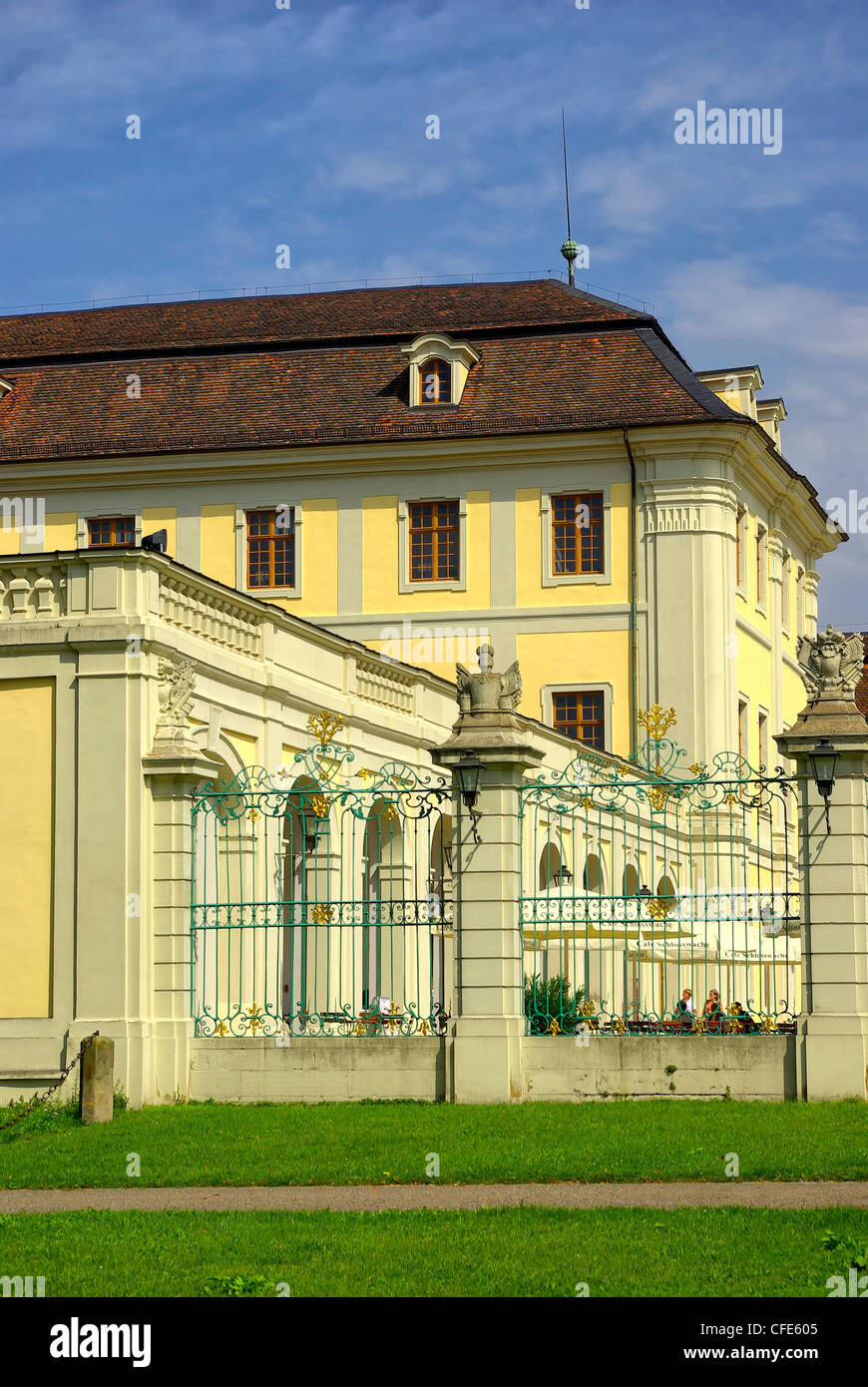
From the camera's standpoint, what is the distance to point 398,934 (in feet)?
88.9

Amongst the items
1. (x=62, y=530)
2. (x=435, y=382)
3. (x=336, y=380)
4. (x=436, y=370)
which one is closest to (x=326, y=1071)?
(x=435, y=382)

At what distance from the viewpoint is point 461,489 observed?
4156cm

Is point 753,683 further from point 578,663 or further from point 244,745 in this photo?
point 244,745

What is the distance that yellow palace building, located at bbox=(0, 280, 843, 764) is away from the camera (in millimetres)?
40844

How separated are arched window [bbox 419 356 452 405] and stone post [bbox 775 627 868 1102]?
25041 millimetres

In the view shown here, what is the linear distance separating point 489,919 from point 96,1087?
11.8ft

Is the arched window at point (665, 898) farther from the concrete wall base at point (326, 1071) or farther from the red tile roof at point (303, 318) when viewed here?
the red tile roof at point (303, 318)

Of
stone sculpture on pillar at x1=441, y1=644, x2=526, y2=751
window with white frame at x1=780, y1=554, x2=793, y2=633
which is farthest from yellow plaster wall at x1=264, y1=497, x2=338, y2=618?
stone sculpture on pillar at x1=441, y1=644, x2=526, y2=751

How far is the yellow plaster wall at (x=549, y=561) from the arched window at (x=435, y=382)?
8.38ft

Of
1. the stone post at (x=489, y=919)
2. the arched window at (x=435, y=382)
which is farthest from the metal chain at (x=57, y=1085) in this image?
the arched window at (x=435, y=382)

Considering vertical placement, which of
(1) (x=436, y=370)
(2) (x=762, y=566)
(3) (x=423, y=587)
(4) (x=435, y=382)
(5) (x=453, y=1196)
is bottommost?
(5) (x=453, y=1196)

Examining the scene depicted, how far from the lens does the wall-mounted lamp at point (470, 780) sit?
18156mm
